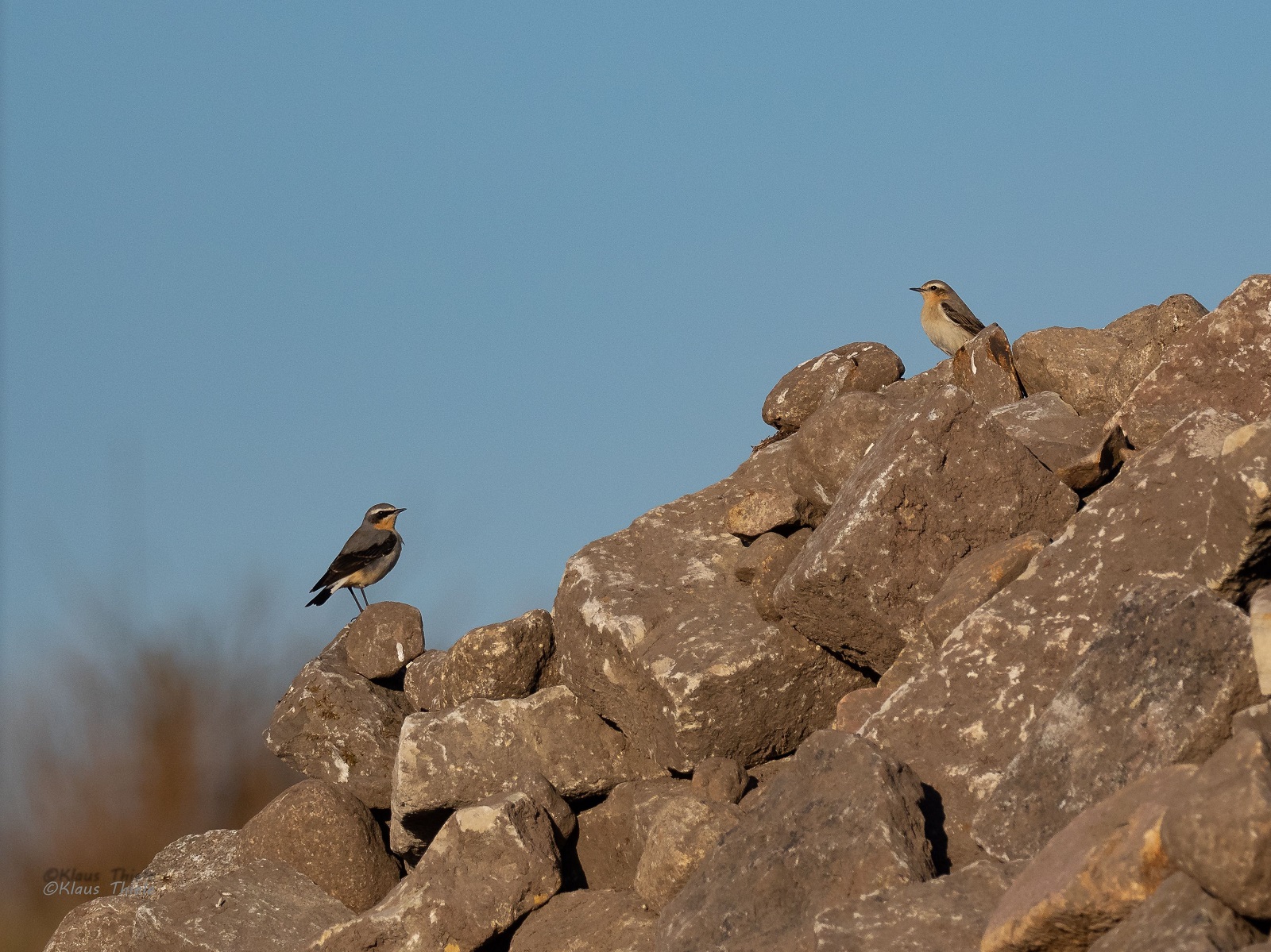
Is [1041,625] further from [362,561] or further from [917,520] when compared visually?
[362,561]

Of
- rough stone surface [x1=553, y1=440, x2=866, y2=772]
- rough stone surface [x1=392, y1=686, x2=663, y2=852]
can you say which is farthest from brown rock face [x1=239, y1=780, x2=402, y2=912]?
rough stone surface [x1=553, y1=440, x2=866, y2=772]

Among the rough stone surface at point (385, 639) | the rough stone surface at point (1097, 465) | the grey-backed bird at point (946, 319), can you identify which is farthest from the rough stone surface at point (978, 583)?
the grey-backed bird at point (946, 319)

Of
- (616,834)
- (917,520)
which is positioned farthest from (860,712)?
(616,834)

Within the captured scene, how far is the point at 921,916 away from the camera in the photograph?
479 centimetres

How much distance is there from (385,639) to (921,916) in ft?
18.4

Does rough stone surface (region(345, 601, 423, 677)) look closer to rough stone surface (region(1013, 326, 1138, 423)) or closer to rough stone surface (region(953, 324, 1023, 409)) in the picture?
rough stone surface (region(953, 324, 1023, 409))

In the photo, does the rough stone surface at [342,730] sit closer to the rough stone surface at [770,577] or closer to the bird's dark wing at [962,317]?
the rough stone surface at [770,577]

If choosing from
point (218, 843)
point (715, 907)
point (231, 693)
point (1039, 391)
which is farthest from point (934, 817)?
point (231, 693)

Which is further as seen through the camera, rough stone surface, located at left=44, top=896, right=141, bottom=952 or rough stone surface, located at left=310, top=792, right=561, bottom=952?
rough stone surface, located at left=44, top=896, right=141, bottom=952

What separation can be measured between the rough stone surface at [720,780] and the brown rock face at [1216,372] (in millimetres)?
2896

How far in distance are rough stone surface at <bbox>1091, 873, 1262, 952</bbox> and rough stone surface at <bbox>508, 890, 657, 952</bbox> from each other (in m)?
2.95

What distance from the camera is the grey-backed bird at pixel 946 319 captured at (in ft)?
40.2

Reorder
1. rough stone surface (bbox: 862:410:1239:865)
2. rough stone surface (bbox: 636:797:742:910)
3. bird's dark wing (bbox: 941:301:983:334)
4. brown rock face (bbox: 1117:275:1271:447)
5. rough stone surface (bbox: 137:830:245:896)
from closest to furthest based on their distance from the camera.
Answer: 1. rough stone surface (bbox: 862:410:1239:865)
2. rough stone surface (bbox: 636:797:742:910)
3. brown rock face (bbox: 1117:275:1271:447)
4. rough stone surface (bbox: 137:830:245:896)
5. bird's dark wing (bbox: 941:301:983:334)

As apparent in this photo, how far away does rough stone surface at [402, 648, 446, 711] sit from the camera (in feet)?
29.7
